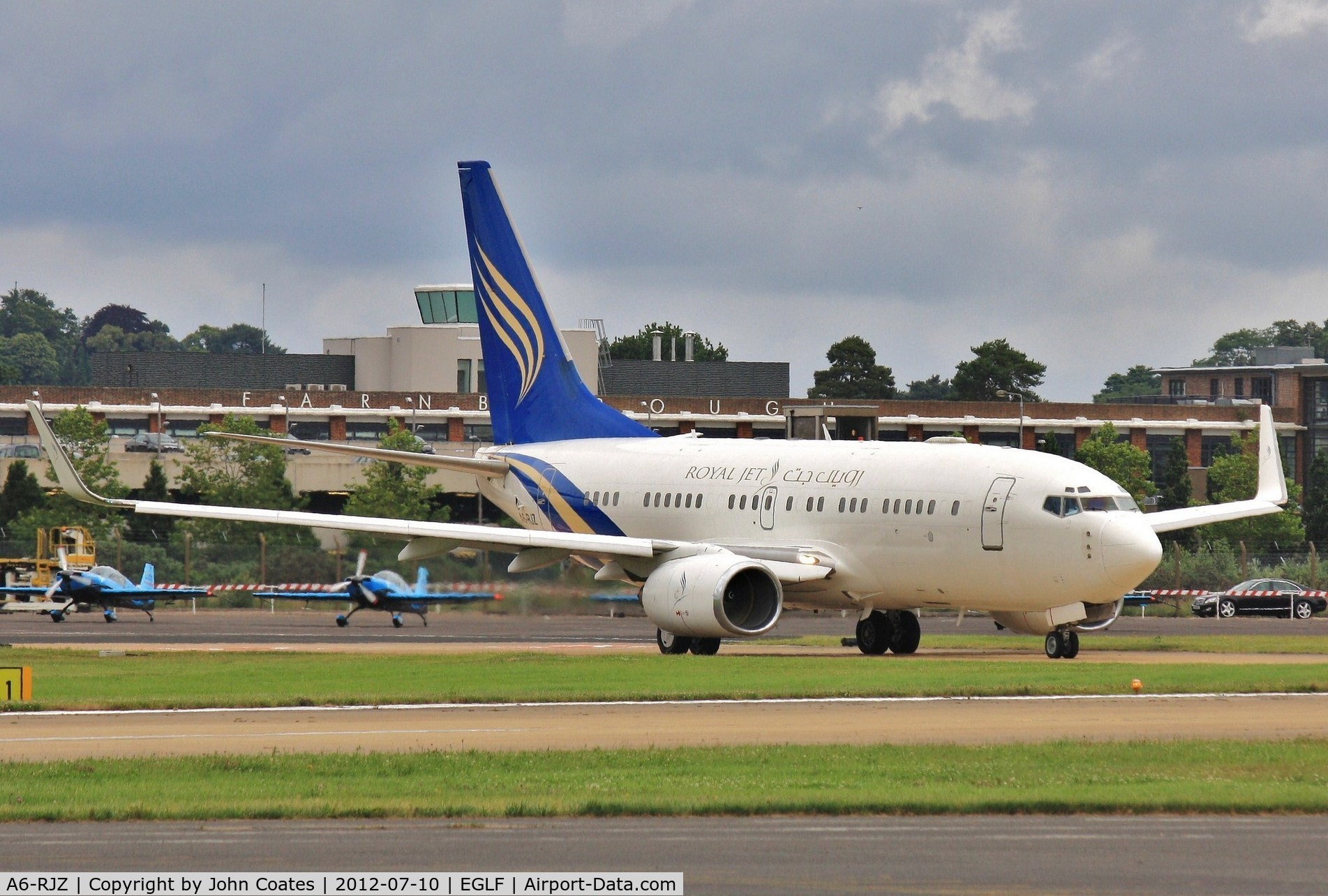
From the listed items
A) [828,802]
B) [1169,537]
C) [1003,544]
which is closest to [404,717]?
[828,802]

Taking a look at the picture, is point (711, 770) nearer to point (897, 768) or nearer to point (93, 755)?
point (897, 768)

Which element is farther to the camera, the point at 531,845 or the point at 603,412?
the point at 603,412

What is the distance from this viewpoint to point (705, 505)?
4031 cm

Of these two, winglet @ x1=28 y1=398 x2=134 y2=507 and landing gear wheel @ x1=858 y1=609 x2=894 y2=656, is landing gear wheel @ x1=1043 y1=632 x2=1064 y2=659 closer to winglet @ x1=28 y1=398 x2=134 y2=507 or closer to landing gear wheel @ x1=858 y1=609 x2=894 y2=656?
A: landing gear wheel @ x1=858 y1=609 x2=894 y2=656

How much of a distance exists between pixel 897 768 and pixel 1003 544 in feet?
53.1

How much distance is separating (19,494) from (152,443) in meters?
23.1

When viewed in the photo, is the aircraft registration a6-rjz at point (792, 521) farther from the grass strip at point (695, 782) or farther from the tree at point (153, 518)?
the tree at point (153, 518)

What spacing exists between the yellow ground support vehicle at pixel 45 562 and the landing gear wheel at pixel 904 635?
113 ft

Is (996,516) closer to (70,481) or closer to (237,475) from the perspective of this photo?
(70,481)

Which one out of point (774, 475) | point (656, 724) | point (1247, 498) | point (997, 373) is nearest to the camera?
point (656, 724)

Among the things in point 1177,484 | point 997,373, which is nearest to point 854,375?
point 997,373

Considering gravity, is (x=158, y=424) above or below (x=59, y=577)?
above

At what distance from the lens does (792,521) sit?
124ft

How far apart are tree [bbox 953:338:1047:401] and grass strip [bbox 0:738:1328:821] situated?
5816 inches
